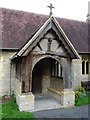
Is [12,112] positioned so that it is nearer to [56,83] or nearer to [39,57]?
[39,57]

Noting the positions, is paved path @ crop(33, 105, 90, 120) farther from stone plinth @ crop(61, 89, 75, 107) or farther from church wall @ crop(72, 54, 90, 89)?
church wall @ crop(72, 54, 90, 89)

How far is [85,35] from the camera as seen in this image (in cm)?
2209

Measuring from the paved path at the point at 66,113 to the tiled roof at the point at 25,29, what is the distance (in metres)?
→ 5.77

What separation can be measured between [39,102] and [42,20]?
8752 millimetres

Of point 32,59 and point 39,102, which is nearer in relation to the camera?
point 32,59

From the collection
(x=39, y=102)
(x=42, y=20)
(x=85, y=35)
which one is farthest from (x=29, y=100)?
(x=85, y=35)

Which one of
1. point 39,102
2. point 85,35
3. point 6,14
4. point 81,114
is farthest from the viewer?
point 85,35

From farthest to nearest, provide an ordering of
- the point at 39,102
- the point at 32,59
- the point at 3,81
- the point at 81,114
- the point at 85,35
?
the point at 85,35, the point at 3,81, the point at 39,102, the point at 32,59, the point at 81,114

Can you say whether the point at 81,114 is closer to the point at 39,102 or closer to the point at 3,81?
the point at 39,102

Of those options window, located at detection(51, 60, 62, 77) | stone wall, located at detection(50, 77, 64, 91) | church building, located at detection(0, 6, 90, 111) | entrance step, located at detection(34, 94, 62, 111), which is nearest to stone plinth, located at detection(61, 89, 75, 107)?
church building, located at detection(0, 6, 90, 111)

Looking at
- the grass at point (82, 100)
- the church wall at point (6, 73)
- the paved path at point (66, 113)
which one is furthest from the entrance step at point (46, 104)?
the church wall at point (6, 73)

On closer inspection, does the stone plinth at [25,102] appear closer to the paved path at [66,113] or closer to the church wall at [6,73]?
the paved path at [66,113]

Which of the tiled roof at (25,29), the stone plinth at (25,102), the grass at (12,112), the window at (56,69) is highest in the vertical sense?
the tiled roof at (25,29)

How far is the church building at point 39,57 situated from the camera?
1238cm
